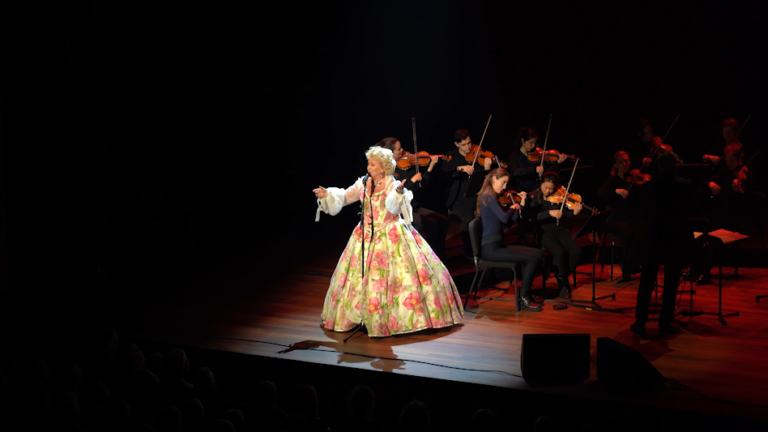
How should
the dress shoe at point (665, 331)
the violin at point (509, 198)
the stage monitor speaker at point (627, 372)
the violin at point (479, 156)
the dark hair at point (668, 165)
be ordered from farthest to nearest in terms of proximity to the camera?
the violin at point (479, 156) < the violin at point (509, 198) < the dress shoe at point (665, 331) < the dark hair at point (668, 165) < the stage monitor speaker at point (627, 372)

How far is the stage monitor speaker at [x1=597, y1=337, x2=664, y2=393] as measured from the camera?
3.64 metres

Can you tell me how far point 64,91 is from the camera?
19.6 feet

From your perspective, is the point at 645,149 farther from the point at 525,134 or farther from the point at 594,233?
the point at 594,233

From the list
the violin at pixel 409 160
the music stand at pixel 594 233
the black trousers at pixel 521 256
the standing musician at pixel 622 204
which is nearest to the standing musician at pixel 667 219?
the music stand at pixel 594 233

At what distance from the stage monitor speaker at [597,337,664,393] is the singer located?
1.35 metres

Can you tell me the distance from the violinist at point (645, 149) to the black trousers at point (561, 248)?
59.1 inches

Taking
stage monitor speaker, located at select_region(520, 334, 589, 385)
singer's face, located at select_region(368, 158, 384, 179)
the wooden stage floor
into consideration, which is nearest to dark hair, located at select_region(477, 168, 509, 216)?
the wooden stage floor

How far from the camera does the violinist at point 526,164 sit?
654cm

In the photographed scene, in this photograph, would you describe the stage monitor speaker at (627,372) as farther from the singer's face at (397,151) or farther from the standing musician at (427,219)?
the standing musician at (427,219)

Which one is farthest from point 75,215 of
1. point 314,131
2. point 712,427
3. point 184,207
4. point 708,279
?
point 708,279

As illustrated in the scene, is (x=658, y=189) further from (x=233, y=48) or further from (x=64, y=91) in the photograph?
(x=64, y=91)

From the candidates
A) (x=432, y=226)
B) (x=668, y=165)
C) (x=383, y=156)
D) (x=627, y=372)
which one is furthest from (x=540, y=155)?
(x=627, y=372)

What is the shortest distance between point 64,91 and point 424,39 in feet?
13.2

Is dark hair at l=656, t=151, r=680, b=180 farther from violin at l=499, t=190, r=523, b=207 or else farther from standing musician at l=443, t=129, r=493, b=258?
standing musician at l=443, t=129, r=493, b=258
